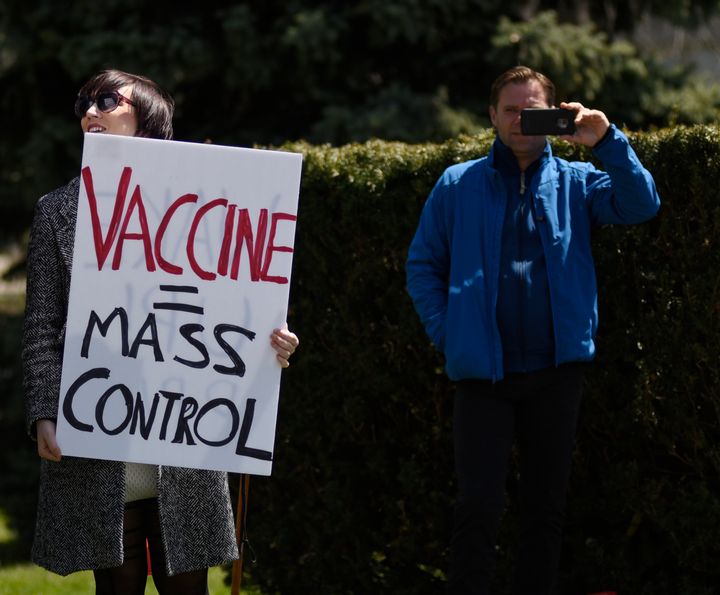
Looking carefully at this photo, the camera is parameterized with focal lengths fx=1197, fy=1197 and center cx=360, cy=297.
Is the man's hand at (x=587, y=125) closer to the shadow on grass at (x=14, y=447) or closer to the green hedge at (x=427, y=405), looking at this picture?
the green hedge at (x=427, y=405)

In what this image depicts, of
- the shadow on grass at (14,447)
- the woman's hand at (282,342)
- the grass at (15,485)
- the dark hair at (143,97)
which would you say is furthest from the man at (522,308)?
the shadow on grass at (14,447)

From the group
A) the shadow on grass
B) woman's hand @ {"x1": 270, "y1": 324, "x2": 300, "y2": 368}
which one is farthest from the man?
the shadow on grass

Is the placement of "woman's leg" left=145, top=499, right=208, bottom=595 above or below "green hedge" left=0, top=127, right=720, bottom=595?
below

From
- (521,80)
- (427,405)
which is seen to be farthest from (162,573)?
(521,80)

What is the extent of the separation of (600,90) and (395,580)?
4264 mm

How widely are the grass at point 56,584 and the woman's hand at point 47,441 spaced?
7.97 ft

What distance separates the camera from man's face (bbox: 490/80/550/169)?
4.02 meters

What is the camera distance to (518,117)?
4.02m

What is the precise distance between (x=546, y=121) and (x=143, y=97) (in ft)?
4.17

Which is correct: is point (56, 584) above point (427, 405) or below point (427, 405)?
below

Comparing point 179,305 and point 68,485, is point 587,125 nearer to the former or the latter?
point 179,305

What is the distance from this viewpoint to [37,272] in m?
3.42

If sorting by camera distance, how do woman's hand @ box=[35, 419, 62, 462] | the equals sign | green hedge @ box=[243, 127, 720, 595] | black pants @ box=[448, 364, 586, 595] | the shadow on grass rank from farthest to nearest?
the shadow on grass
green hedge @ box=[243, 127, 720, 595]
black pants @ box=[448, 364, 586, 595]
the equals sign
woman's hand @ box=[35, 419, 62, 462]

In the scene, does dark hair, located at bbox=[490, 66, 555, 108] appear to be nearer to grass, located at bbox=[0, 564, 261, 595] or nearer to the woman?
the woman
